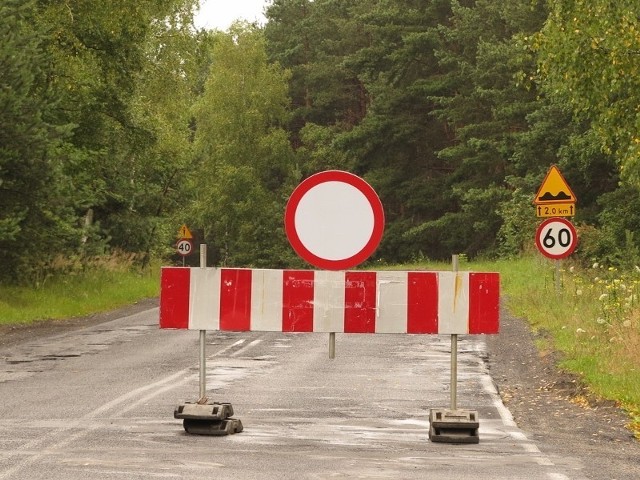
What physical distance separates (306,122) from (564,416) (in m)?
71.5

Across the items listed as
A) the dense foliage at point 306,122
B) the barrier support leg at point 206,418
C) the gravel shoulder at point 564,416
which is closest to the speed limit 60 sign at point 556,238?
the dense foliage at point 306,122

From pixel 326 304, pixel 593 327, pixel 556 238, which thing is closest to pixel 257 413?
pixel 326 304

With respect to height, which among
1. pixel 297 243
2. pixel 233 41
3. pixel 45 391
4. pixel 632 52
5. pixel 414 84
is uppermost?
pixel 233 41

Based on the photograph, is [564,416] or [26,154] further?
[26,154]

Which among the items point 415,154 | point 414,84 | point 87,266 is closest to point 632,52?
point 87,266

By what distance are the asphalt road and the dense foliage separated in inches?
233

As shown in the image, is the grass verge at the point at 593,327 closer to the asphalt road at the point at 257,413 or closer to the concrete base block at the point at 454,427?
the asphalt road at the point at 257,413

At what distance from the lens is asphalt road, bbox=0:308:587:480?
8.19 meters

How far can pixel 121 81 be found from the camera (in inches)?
1167

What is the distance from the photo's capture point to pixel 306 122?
8212cm

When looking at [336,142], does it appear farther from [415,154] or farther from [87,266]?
[87,266]

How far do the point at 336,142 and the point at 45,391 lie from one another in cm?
5864

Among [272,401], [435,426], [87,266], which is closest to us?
[435,426]

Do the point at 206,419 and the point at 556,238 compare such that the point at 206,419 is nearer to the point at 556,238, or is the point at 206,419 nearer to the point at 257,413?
the point at 257,413
